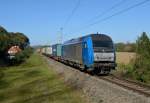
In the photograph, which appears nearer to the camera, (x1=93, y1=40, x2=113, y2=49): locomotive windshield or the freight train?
the freight train

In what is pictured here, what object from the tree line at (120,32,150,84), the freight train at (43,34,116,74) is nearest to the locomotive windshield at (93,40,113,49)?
the freight train at (43,34,116,74)

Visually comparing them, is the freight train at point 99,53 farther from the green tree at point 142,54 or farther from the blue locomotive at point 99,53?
the green tree at point 142,54

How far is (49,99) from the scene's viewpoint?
18453mm

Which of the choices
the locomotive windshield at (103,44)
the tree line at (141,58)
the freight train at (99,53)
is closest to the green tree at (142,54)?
the tree line at (141,58)

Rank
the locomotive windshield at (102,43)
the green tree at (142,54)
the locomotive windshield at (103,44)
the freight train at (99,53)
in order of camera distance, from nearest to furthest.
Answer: the freight train at (99,53) → the locomotive windshield at (102,43) → the locomotive windshield at (103,44) → the green tree at (142,54)

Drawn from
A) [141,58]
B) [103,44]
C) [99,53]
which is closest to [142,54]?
[141,58]

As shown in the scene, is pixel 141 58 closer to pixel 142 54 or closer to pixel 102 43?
pixel 142 54

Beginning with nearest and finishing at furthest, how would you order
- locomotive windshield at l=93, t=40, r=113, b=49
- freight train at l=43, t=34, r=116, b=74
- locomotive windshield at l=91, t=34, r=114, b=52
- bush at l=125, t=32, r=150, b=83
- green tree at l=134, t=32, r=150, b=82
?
freight train at l=43, t=34, r=116, b=74
locomotive windshield at l=91, t=34, r=114, b=52
locomotive windshield at l=93, t=40, r=113, b=49
bush at l=125, t=32, r=150, b=83
green tree at l=134, t=32, r=150, b=82

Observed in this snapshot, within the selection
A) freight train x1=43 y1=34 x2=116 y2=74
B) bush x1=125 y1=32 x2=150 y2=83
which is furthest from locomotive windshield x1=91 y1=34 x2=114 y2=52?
bush x1=125 y1=32 x2=150 y2=83

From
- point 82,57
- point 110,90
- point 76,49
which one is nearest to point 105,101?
point 110,90

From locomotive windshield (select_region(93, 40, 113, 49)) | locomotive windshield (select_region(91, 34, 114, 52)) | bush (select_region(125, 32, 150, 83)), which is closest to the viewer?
locomotive windshield (select_region(91, 34, 114, 52))

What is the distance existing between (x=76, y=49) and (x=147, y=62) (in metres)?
7.76

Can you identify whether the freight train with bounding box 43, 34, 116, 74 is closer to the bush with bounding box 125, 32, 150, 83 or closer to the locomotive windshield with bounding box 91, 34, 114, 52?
the locomotive windshield with bounding box 91, 34, 114, 52

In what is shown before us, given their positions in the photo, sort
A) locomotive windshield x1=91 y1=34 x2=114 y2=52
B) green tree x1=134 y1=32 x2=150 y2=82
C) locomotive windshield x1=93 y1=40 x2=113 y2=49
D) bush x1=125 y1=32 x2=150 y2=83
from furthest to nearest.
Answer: green tree x1=134 y1=32 x2=150 y2=82 < bush x1=125 y1=32 x2=150 y2=83 < locomotive windshield x1=93 y1=40 x2=113 y2=49 < locomotive windshield x1=91 y1=34 x2=114 y2=52
